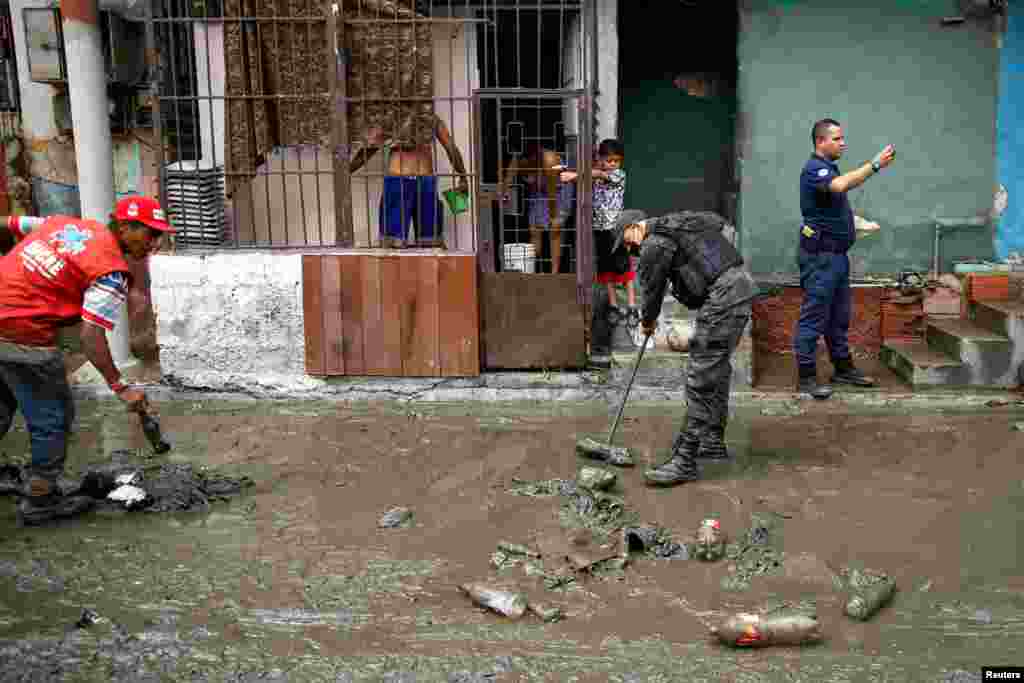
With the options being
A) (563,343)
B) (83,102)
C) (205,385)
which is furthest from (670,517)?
(83,102)

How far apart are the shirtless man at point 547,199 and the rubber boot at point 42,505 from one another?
3988 mm

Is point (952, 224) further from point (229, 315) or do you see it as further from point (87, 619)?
point (87, 619)

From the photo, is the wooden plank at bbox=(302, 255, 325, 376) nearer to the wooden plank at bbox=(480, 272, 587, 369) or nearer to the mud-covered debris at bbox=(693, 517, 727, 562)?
the wooden plank at bbox=(480, 272, 587, 369)

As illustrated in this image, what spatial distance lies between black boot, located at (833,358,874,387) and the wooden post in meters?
4.01

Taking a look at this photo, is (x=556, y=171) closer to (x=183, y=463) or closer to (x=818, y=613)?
(x=183, y=463)

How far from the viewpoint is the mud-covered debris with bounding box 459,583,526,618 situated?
16.1 feet

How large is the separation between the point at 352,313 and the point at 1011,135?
5.85 metres

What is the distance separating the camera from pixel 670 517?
6062mm

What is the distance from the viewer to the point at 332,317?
→ 841 cm

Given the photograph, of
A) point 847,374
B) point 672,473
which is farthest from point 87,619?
point 847,374

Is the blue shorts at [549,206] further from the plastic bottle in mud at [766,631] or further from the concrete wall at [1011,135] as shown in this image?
the plastic bottle in mud at [766,631]

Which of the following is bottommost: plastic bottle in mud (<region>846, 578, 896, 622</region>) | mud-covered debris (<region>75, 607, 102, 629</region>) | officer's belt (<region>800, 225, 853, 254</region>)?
mud-covered debris (<region>75, 607, 102, 629</region>)

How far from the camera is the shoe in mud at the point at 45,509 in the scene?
6.07 meters

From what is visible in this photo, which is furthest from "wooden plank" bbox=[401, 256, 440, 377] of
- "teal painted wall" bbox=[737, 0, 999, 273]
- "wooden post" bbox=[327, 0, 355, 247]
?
"teal painted wall" bbox=[737, 0, 999, 273]
